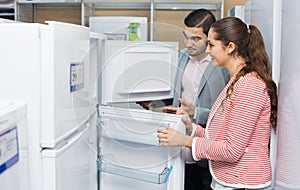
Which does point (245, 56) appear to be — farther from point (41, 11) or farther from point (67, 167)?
point (41, 11)

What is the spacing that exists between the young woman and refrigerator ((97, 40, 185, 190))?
0.36 feet

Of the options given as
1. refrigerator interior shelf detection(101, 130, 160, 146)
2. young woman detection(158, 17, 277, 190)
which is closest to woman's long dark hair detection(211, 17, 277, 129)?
young woman detection(158, 17, 277, 190)

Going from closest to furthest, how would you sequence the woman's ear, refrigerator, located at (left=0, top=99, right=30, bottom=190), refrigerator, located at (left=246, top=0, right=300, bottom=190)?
refrigerator, located at (left=0, top=99, right=30, bottom=190)
refrigerator, located at (left=246, top=0, right=300, bottom=190)
the woman's ear

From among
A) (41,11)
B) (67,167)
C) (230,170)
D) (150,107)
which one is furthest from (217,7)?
(67,167)

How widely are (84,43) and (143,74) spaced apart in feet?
1.02

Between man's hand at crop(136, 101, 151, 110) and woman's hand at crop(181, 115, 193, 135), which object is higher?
man's hand at crop(136, 101, 151, 110)

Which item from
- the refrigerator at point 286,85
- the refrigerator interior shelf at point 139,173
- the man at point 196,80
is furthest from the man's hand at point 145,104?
the refrigerator at point 286,85

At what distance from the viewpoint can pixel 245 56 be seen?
61.1 inches

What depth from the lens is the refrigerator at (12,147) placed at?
839 millimetres

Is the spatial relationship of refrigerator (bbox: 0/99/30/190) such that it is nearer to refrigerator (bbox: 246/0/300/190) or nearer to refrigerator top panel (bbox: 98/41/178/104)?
refrigerator top panel (bbox: 98/41/178/104)

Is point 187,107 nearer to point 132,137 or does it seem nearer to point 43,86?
point 132,137

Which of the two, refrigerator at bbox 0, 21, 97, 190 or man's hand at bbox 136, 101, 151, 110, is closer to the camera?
refrigerator at bbox 0, 21, 97, 190

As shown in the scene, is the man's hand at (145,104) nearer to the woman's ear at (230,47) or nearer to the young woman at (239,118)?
the young woman at (239,118)

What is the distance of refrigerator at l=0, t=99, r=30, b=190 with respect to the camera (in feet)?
2.75
